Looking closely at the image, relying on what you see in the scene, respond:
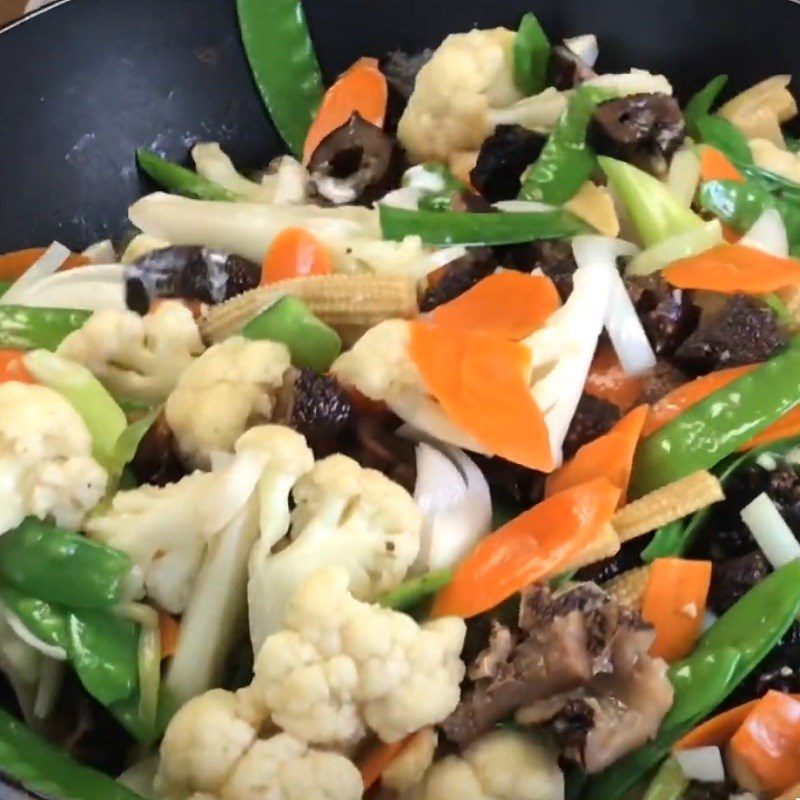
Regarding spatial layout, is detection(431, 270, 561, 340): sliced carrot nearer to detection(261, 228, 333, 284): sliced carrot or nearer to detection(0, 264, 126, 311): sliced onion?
detection(261, 228, 333, 284): sliced carrot

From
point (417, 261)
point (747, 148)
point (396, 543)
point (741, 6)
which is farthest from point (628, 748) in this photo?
point (741, 6)

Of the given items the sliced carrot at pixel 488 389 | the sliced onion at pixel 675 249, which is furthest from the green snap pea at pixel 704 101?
the sliced carrot at pixel 488 389

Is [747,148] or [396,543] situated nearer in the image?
[396,543]

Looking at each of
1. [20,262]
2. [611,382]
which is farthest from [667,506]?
[20,262]

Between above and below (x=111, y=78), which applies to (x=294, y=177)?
below

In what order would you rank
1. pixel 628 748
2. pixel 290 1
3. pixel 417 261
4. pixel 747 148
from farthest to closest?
pixel 290 1 → pixel 747 148 → pixel 417 261 → pixel 628 748

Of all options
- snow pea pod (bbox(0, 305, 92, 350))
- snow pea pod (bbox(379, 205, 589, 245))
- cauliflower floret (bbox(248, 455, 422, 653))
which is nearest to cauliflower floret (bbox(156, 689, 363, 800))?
cauliflower floret (bbox(248, 455, 422, 653))

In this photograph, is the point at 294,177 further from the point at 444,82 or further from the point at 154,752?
the point at 154,752
